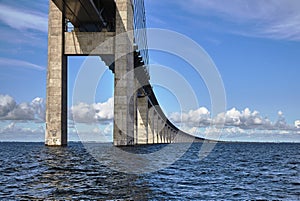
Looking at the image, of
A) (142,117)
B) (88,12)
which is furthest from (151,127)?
(88,12)

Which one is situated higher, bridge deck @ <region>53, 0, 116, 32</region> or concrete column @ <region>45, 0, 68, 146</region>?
bridge deck @ <region>53, 0, 116, 32</region>

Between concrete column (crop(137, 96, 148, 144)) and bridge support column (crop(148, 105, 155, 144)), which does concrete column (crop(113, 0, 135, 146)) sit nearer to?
concrete column (crop(137, 96, 148, 144))

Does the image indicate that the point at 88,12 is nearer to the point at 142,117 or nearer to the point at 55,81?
the point at 55,81

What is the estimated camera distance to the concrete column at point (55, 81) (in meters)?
46.9

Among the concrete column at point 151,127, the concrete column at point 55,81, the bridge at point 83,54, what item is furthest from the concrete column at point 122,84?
the concrete column at point 151,127

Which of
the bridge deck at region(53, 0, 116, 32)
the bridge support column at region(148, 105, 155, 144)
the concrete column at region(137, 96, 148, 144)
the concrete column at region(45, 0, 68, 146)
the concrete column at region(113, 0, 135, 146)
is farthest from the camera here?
the bridge support column at region(148, 105, 155, 144)

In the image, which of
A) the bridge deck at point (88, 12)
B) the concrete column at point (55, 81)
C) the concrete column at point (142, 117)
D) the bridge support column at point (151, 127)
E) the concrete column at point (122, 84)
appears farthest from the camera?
the bridge support column at point (151, 127)

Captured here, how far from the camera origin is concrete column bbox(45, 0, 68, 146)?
46.9 m

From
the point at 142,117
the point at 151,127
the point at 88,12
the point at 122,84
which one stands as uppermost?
the point at 88,12

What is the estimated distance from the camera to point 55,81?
154 feet

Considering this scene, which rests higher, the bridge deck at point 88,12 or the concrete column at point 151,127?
the bridge deck at point 88,12

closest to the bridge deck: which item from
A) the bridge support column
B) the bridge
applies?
the bridge

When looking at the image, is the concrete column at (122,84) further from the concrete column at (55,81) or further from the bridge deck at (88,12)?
the concrete column at (55,81)

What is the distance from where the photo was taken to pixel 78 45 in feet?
157
